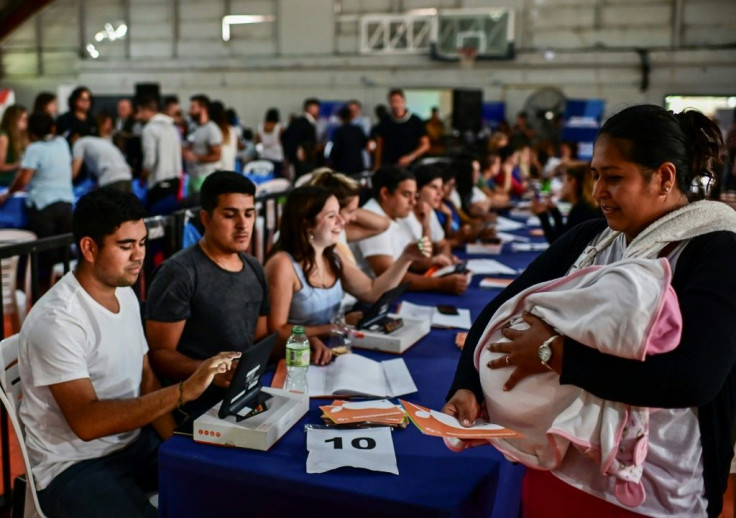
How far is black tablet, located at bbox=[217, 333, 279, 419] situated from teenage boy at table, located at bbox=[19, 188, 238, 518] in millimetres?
80

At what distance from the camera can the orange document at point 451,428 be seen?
4.25 feet

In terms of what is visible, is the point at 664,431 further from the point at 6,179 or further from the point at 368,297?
the point at 6,179

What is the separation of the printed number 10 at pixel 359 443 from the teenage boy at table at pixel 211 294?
28.3 inches

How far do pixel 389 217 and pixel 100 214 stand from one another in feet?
6.94

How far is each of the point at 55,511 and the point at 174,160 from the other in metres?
4.97

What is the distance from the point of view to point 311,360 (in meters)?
2.29

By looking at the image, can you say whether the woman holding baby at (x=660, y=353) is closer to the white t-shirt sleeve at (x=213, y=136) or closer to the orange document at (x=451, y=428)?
the orange document at (x=451, y=428)

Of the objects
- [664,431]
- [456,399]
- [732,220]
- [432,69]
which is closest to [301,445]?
[456,399]

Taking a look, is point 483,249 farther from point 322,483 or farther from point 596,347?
point 596,347

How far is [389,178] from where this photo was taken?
3.89 metres

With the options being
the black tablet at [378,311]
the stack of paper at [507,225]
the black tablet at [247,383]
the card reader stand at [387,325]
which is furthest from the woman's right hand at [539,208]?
the black tablet at [247,383]

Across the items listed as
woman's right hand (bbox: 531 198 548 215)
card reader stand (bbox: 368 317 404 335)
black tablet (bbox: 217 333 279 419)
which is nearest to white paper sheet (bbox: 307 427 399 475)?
black tablet (bbox: 217 333 279 419)

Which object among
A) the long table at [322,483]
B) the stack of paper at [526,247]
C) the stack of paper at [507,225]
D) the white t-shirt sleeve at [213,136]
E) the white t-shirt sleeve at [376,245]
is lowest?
the long table at [322,483]

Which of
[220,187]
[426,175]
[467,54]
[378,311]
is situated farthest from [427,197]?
[467,54]
